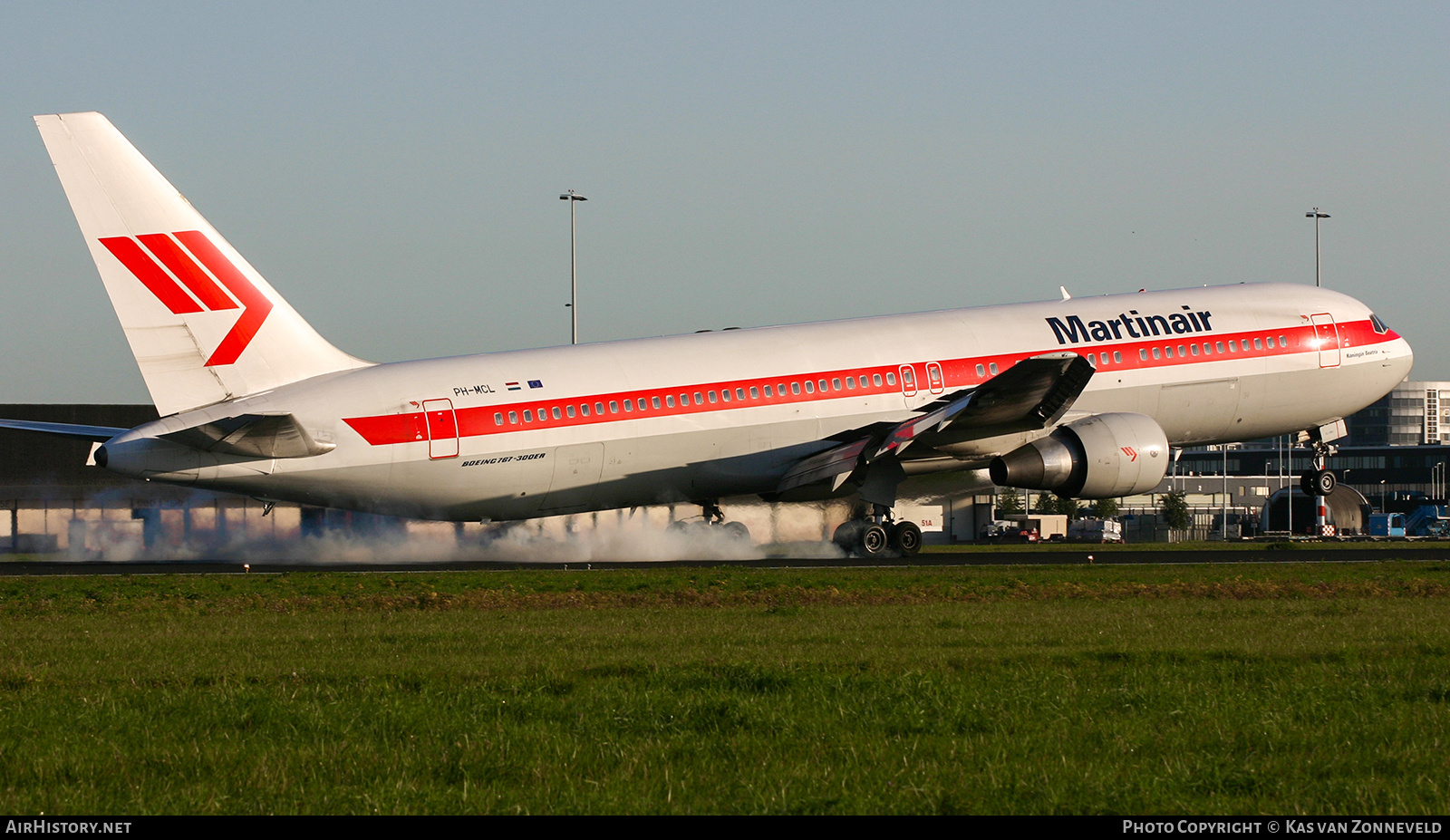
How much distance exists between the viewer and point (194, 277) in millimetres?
30781

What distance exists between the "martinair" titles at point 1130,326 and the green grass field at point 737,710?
1531 cm

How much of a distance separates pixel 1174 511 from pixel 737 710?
358ft

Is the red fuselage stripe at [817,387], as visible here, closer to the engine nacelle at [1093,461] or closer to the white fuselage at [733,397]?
the white fuselage at [733,397]

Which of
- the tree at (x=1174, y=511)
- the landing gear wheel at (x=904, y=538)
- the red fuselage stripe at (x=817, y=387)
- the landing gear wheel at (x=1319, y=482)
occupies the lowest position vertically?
the tree at (x=1174, y=511)

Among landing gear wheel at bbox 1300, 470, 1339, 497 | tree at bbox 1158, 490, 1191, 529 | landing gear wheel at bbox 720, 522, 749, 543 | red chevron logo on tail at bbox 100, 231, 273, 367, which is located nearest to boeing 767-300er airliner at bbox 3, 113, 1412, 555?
red chevron logo on tail at bbox 100, 231, 273, 367

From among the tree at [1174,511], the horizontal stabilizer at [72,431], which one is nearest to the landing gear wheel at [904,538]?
the horizontal stabilizer at [72,431]

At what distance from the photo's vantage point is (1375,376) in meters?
40.2

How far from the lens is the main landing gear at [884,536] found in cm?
3672

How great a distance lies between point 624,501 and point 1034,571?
10366 mm

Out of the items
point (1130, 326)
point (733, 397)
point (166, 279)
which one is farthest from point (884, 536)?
point (166, 279)

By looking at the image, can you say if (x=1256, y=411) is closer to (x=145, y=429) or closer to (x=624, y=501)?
(x=624, y=501)

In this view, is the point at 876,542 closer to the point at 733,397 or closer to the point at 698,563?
the point at 698,563

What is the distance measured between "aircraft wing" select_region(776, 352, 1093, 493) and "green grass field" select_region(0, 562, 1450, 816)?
35.5ft
